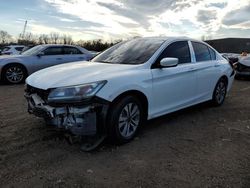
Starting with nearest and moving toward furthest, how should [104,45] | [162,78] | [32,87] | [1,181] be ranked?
[1,181]
[32,87]
[162,78]
[104,45]

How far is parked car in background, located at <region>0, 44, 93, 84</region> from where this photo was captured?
34.7ft

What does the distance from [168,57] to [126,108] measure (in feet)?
4.59

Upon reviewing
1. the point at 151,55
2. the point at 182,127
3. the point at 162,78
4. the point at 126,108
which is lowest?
the point at 182,127

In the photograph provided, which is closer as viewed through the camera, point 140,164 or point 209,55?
point 140,164

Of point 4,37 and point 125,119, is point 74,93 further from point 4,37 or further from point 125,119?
point 4,37

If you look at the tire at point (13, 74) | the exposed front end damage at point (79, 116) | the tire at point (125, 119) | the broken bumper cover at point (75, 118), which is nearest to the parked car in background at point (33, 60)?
the tire at point (13, 74)

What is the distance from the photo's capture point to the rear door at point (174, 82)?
4984mm

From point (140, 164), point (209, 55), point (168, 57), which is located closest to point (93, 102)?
point (140, 164)

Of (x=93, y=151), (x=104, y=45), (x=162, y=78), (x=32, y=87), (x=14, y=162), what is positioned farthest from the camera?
(x=104, y=45)

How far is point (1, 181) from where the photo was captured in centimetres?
341

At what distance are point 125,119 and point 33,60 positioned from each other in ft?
24.5

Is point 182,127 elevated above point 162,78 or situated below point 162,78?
below

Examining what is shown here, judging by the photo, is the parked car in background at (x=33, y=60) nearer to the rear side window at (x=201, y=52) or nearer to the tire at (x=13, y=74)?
the tire at (x=13, y=74)

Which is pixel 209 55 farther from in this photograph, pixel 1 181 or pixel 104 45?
pixel 104 45
